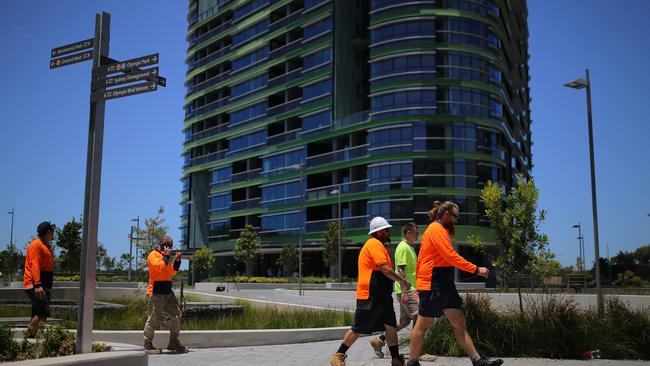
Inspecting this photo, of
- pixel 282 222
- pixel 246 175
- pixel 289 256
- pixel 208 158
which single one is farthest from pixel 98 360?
pixel 208 158

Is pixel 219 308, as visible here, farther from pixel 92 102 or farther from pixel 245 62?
pixel 245 62

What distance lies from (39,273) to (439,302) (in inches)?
207

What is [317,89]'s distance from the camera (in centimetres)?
6038

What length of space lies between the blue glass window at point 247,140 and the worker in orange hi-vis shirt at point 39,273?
58426 mm

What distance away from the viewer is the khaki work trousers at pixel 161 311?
32.8 ft

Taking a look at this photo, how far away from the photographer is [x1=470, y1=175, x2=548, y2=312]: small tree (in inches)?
535

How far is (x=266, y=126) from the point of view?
67062mm

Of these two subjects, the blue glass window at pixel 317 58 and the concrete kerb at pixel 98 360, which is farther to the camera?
the blue glass window at pixel 317 58

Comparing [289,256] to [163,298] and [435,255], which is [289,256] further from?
[435,255]

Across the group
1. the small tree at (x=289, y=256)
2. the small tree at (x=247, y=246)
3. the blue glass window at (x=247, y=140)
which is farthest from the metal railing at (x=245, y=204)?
the small tree at (x=289, y=256)

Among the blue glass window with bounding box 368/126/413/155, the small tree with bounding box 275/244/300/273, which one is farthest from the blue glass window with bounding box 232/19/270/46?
the small tree with bounding box 275/244/300/273

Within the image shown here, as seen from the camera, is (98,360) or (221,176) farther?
(221,176)

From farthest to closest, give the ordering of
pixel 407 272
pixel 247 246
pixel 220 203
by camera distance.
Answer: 1. pixel 220 203
2. pixel 247 246
3. pixel 407 272

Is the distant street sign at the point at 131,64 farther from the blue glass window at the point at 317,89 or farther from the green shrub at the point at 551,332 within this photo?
the blue glass window at the point at 317,89
